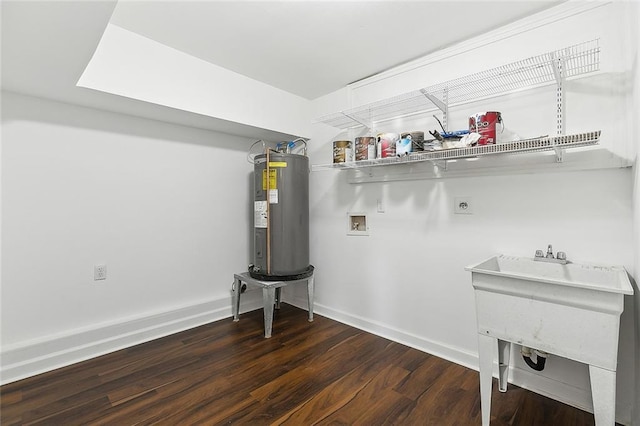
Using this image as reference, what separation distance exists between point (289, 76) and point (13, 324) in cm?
270

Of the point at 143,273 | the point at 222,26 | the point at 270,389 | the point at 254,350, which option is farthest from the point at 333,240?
the point at 222,26

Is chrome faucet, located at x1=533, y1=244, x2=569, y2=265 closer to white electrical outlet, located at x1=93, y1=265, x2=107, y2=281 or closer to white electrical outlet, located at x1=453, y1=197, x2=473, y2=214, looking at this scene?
white electrical outlet, located at x1=453, y1=197, x2=473, y2=214

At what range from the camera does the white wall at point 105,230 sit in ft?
6.34

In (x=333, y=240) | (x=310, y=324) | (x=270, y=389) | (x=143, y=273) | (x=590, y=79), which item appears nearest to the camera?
(x=590, y=79)

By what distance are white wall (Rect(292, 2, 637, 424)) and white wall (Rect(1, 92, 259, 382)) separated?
115 cm

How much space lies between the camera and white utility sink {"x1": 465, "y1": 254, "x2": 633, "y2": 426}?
1.15 meters

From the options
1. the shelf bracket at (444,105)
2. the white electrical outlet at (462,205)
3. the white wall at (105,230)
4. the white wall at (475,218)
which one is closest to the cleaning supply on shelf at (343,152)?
the white wall at (475,218)

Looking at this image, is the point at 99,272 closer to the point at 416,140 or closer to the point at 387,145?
the point at 387,145

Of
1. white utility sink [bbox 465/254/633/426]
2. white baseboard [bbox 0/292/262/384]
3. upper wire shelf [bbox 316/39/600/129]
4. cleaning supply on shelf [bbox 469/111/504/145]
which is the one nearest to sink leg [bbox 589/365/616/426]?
white utility sink [bbox 465/254/633/426]

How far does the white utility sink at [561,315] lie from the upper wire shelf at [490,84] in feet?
3.45

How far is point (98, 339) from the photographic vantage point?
2.18m

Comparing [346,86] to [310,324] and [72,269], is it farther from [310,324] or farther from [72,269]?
[72,269]

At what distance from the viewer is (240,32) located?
1.93m

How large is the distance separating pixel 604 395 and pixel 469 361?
0.88 m
